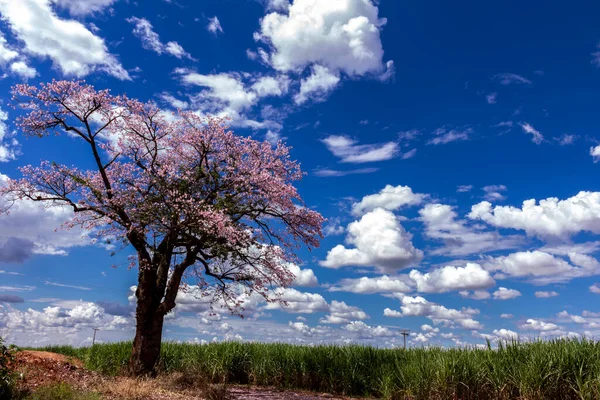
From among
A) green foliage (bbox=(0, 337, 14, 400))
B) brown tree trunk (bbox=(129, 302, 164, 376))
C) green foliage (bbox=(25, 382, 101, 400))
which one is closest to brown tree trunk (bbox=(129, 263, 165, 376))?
brown tree trunk (bbox=(129, 302, 164, 376))

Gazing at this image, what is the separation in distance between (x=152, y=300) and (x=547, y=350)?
1526 cm

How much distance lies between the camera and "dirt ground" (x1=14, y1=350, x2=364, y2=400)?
14289 millimetres

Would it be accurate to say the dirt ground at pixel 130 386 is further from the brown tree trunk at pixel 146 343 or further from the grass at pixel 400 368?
the grass at pixel 400 368

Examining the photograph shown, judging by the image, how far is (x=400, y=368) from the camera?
17922 mm

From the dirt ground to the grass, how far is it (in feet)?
5.63

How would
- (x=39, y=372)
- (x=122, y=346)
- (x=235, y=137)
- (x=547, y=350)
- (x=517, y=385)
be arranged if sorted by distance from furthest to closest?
(x=122, y=346), (x=235, y=137), (x=39, y=372), (x=547, y=350), (x=517, y=385)

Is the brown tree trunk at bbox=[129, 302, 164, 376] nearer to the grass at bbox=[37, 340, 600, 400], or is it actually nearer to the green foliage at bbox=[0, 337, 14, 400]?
the grass at bbox=[37, 340, 600, 400]

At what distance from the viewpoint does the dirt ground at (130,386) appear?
14289 mm

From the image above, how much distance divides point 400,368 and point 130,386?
9964mm

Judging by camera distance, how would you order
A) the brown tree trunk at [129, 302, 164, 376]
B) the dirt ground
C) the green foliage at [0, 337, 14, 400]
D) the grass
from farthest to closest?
the brown tree trunk at [129, 302, 164, 376] < the dirt ground < the grass < the green foliage at [0, 337, 14, 400]

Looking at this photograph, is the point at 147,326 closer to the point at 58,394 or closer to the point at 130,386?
the point at 130,386

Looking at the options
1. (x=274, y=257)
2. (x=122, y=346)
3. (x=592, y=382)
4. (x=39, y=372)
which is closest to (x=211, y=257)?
(x=274, y=257)

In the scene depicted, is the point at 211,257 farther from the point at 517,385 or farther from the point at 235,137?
the point at 517,385

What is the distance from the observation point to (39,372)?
1673 centimetres
